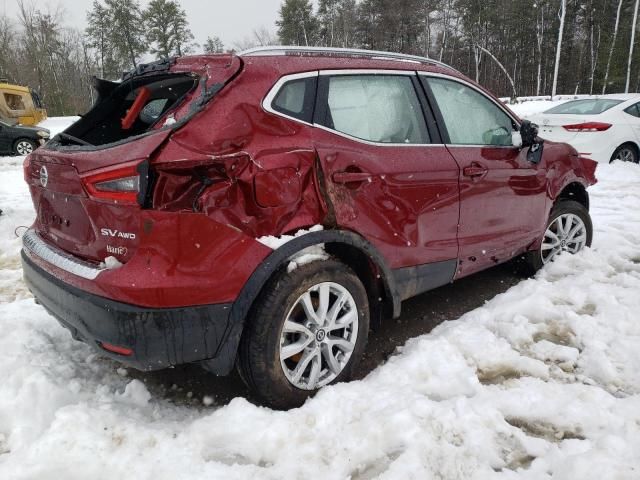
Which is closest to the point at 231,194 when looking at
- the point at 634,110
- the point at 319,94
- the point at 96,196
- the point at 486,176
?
the point at 96,196

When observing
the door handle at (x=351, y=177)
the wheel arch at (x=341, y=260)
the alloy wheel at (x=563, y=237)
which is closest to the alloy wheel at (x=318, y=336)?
the wheel arch at (x=341, y=260)

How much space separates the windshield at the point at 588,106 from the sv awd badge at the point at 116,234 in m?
9.46

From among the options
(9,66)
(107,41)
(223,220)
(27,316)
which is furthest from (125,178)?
(107,41)

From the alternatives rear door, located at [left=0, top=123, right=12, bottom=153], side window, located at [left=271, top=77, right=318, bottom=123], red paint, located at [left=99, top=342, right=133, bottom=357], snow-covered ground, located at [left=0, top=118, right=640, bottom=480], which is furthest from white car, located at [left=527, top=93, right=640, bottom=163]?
rear door, located at [left=0, top=123, right=12, bottom=153]

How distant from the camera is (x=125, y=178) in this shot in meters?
1.98

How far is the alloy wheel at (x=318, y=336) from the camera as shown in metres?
2.37

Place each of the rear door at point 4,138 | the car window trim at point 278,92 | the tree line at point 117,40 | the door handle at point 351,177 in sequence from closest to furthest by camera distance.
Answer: the car window trim at point 278,92 < the door handle at point 351,177 < the rear door at point 4,138 < the tree line at point 117,40

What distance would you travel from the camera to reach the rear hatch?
6.58ft

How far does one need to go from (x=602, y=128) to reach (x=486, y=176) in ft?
22.6

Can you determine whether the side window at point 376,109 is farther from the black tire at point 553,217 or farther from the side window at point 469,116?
the black tire at point 553,217

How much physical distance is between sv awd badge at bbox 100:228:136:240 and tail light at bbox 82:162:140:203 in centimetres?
14

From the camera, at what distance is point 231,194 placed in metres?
2.05

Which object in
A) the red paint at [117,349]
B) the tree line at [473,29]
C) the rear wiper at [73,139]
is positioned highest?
the tree line at [473,29]

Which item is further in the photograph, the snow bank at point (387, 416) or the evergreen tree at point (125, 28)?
the evergreen tree at point (125, 28)
